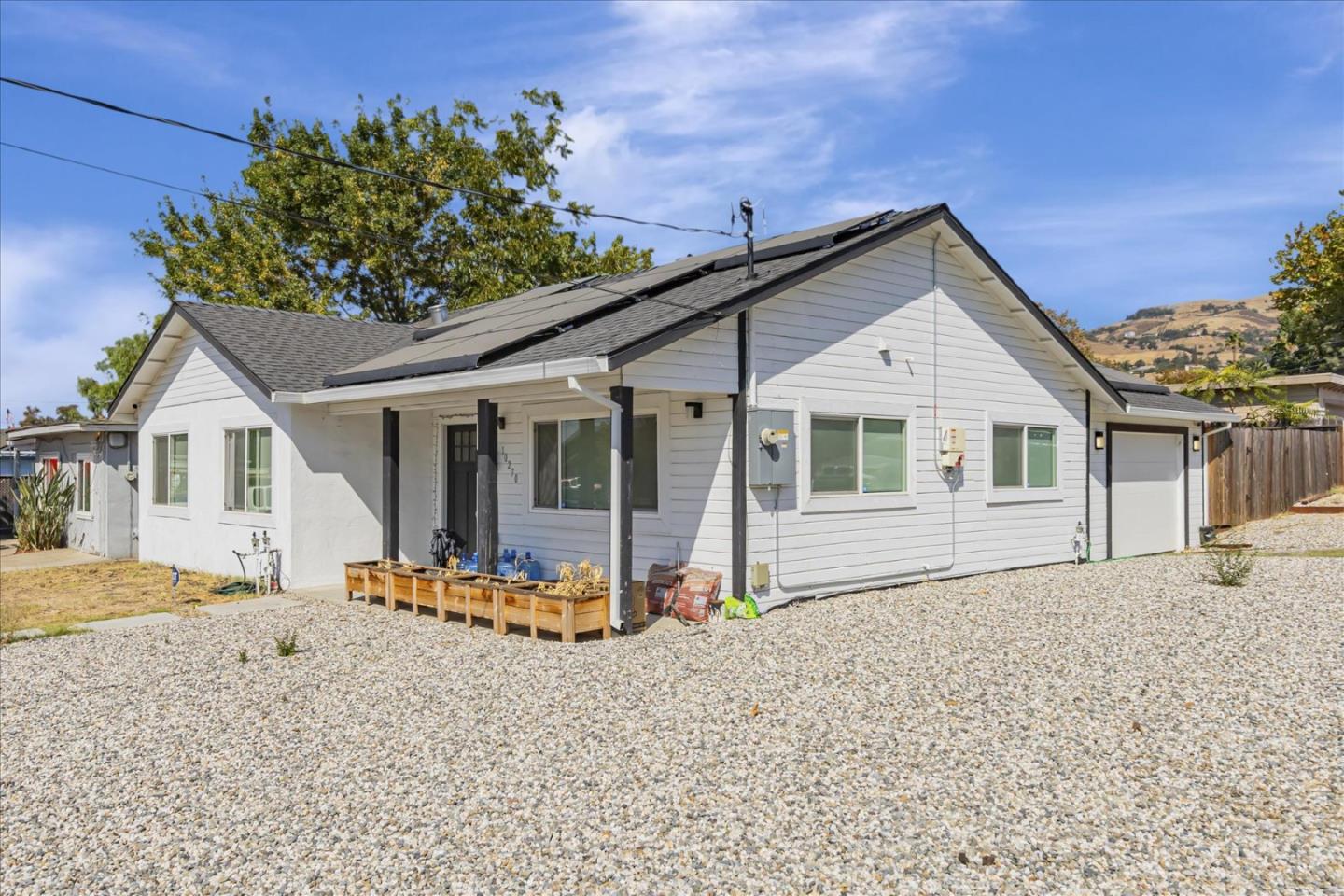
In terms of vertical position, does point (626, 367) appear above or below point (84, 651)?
above

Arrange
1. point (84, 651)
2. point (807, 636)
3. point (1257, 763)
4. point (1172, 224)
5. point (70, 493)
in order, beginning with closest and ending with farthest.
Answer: point (1257, 763) → point (807, 636) → point (84, 651) → point (70, 493) → point (1172, 224)

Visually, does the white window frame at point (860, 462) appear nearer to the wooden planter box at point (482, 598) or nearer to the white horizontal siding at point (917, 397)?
the white horizontal siding at point (917, 397)

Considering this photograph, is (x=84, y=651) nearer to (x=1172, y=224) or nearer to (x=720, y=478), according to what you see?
(x=720, y=478)

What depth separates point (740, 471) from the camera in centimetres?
927

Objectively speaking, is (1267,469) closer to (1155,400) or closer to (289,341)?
(1155,400)

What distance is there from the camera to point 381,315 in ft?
90.5

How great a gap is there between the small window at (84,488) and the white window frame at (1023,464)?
17.1m

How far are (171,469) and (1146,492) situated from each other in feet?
55.4

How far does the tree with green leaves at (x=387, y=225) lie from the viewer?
82.6ft

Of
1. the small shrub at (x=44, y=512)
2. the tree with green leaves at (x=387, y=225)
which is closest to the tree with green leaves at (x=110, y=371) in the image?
the tree with green leaves at (x=387, y=225)

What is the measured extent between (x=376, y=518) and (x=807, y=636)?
7405 mm

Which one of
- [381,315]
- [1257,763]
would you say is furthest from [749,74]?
[381,315]

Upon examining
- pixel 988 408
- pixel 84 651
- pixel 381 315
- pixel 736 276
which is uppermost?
pixel 381 315

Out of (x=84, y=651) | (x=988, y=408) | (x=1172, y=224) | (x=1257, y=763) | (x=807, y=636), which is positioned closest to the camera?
(x=1257, y=763)
